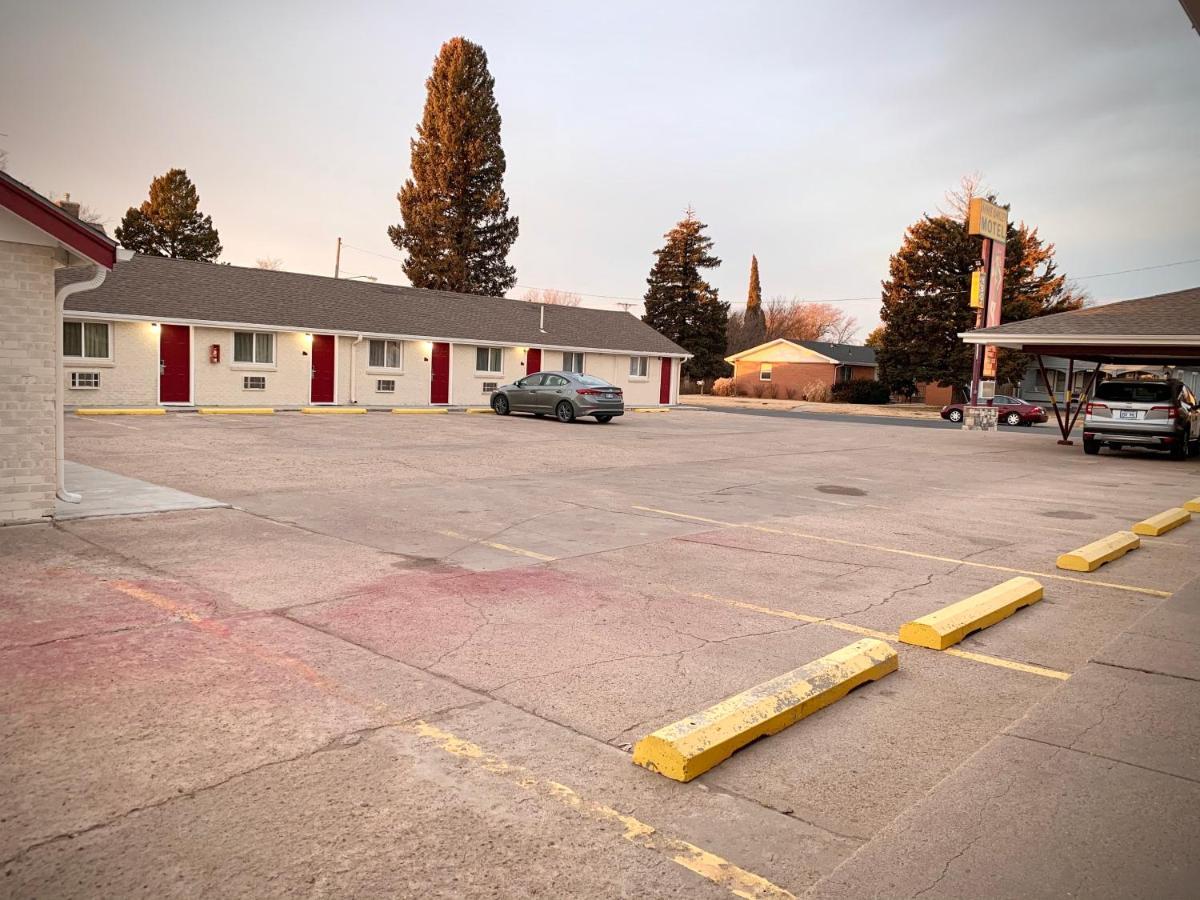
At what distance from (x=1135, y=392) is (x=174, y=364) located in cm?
2749

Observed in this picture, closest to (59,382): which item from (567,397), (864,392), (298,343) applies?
(567,397)

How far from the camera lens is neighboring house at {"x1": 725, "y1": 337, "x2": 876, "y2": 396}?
210ft

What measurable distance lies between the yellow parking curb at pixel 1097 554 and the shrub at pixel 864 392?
4816 centimetres

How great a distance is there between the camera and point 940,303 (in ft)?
166

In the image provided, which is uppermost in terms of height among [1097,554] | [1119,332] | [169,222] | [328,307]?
[169,222]

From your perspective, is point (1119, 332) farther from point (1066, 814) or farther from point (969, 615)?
point (1066, 814)

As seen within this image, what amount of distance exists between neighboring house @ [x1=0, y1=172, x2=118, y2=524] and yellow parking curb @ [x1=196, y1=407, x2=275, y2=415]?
1776 centimetres

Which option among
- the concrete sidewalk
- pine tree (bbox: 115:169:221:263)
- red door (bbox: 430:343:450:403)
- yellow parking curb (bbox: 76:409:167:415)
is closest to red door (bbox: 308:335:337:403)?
red door (bbox: 430:343:450:403)

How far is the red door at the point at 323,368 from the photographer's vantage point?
30188mm

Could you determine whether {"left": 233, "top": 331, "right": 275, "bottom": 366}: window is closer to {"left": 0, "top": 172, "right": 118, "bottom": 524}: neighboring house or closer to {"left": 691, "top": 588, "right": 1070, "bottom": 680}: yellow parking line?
{"left": 0, "top": 172, "right": 118, "bottom": 524}: neighboring house

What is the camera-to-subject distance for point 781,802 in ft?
11.7

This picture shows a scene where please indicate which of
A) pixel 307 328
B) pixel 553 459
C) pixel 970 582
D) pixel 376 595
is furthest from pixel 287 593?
pixel 307 328

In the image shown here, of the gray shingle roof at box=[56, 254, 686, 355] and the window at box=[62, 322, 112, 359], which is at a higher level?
the gray shingle roof at box=[56, 254, 686, 355]

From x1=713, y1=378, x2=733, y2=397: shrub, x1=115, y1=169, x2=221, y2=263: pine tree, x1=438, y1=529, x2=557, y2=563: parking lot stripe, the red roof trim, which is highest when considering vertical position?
x1=115, y1=169, x2=221, y2=263: pine tree
